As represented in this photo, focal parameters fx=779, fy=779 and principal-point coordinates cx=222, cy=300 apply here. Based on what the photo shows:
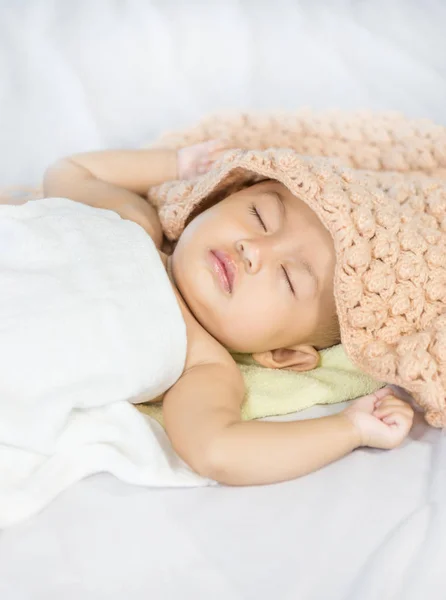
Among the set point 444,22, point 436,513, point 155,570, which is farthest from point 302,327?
point 444,22

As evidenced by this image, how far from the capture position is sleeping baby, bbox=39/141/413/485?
1.13 meters

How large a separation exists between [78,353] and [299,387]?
0.40 m

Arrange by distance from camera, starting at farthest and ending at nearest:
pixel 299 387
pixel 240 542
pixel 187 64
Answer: pixel 187 64 → pixel 299 387 → pixel 240 542

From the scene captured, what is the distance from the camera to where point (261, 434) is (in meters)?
1.14

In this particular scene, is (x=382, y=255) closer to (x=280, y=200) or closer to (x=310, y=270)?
(x=310, y=270)

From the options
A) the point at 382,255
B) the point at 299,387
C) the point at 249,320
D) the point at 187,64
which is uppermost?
the point at 187,64

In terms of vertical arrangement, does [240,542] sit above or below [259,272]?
below

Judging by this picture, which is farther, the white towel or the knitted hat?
the knitted hat

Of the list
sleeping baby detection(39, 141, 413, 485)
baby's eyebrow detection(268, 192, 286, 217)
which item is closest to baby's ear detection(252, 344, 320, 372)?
sleeping baby detection(39, 141, 413, 485)

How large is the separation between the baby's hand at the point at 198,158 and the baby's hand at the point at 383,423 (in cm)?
64

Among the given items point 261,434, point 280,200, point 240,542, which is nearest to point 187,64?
point 280,200

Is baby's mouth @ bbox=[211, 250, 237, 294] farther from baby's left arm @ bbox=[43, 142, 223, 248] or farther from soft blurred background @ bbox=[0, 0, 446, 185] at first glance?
soft blurred background @ bbox=[0, 0, 446, 185]

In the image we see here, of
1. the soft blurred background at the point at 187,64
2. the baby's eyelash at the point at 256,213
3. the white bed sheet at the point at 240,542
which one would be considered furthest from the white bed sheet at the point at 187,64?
the baby's eyelash at the point at 256,213

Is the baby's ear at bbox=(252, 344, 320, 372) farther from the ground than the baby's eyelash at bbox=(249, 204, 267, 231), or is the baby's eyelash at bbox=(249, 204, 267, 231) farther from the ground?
the baby's eyelash at bbox=(249, 204, 267, 231)
